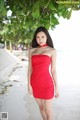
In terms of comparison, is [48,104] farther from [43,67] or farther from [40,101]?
[43,67]

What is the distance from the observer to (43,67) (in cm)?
159

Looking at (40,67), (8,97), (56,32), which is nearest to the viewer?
(40,67)

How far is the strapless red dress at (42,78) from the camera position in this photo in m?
1.58

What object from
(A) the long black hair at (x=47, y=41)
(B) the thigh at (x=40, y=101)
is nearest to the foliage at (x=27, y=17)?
(A) the long black hair at (x=47, y=41)

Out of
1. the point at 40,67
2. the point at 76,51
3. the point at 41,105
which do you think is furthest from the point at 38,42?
the point at 41,105

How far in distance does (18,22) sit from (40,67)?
0.29 m

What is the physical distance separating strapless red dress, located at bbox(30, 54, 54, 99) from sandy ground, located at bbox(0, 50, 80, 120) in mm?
116

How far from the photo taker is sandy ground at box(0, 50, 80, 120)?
5.74 feet

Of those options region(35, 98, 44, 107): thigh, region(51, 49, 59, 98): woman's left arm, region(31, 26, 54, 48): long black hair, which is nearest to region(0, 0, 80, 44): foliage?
region(31, 26, 54, 48): long black hair

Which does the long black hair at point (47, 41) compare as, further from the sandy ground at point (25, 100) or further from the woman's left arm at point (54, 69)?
the sandy ground at point (25, 100)

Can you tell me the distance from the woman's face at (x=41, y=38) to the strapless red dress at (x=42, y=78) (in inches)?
2.7

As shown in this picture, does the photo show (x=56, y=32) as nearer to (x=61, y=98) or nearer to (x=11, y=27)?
(x=11, y=27)

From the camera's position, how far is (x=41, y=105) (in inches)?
67.0

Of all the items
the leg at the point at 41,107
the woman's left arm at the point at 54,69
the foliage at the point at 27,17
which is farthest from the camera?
the leg at the point at 41,107
